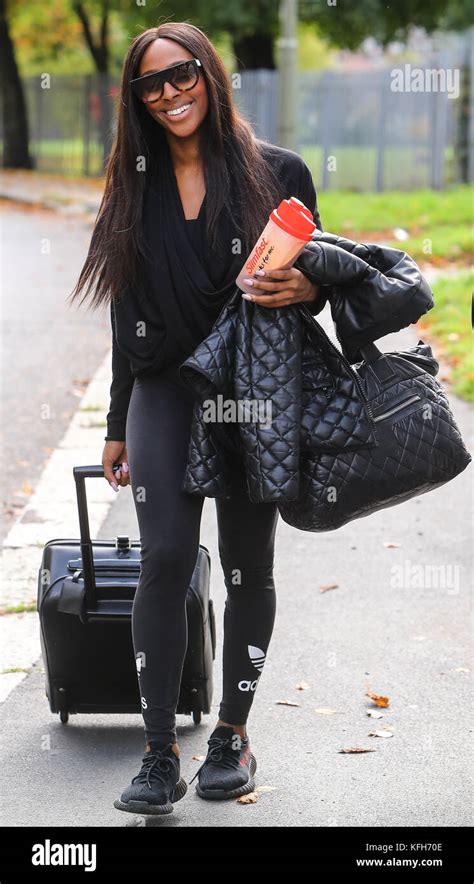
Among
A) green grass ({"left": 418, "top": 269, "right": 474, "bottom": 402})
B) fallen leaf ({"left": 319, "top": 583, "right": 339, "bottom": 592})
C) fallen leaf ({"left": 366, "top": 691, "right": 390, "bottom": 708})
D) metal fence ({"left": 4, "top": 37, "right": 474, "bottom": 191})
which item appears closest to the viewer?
fallen leaf ({"left": 366, "top": 691, "right": 390, "bottom": 708})

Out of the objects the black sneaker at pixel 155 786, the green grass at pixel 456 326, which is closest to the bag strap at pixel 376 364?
the black sneaker at pixel 155 786

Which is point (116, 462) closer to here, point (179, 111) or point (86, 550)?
point (86, 550)

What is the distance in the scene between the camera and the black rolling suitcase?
3982mm

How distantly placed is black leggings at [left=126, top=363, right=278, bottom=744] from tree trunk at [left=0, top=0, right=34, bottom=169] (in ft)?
99.2

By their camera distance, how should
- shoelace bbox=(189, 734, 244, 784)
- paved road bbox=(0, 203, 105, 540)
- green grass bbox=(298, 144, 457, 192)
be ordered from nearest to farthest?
shoelace bbox=(189, 734, 244, 784) → paved road bbox=(0, 203, 105, 540) → green grass bbox=(298, 144, 457, 192)

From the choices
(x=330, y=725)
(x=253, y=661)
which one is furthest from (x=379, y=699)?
(x=253, y=661)

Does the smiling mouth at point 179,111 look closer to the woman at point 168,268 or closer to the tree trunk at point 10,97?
the woman at point 168,268

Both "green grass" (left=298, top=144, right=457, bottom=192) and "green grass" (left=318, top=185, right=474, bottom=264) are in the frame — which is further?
"green grass" (left=298, top=144, right=457, bottom=192)

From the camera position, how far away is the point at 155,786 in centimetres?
353

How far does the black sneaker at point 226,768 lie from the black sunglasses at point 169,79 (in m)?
1.73

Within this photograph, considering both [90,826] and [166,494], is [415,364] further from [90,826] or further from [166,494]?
[90,826]

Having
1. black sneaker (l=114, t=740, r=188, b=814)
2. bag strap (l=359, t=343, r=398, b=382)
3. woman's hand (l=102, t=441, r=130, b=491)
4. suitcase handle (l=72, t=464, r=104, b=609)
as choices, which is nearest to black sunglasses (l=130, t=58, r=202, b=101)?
bag strap (l=359, t=343, r=398, b=382)

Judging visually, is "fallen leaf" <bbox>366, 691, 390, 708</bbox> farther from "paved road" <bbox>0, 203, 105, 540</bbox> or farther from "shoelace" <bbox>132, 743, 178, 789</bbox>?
"paved road" <bbox>0, 203, 105, 540</bbox>
